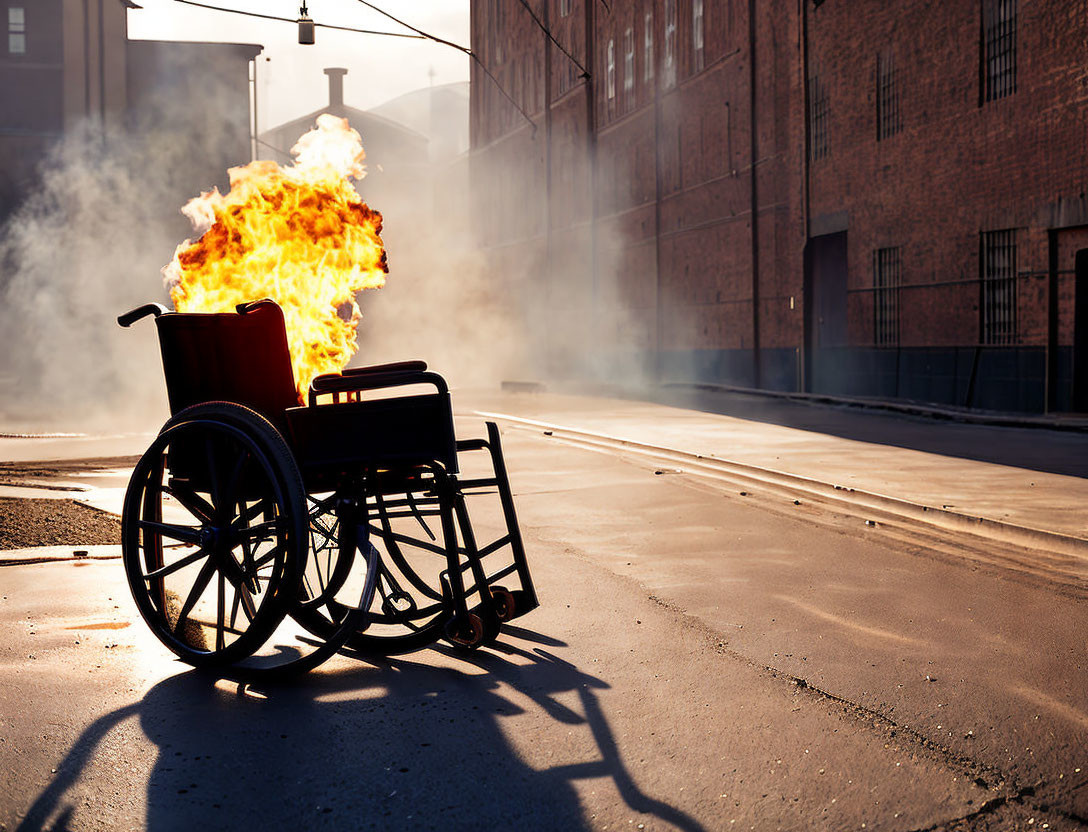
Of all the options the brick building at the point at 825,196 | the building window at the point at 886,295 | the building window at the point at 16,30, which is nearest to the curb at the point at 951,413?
the brick building at the point at 825,196

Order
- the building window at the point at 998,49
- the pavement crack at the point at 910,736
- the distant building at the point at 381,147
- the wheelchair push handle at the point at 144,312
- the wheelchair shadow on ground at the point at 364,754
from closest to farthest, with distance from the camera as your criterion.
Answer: the wheelchair shadow on ground at the point at 364,754, the pavement crack at the point at 910,736, the wheelchair push handle at the point at 144,312, the building window at the point at 998,49, the distant building at the point at 381,147

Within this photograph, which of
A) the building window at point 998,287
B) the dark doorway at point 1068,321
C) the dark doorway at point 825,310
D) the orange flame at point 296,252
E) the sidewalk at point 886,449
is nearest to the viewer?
the orange flame at point 296,252

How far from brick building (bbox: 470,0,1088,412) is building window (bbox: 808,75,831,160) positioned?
51 millimetres

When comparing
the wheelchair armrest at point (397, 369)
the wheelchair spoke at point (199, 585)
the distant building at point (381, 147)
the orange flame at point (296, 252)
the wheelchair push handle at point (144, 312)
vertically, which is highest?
the distant building at point (381, 147)

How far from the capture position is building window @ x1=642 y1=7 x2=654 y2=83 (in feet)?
126

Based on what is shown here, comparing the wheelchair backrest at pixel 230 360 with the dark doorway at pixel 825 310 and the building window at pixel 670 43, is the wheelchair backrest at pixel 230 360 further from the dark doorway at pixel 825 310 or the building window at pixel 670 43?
the building window at pixel 670 43

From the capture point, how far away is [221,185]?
51.1 meters

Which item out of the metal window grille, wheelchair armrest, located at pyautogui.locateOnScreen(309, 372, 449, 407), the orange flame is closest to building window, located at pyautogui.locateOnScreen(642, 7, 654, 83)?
the metal window grille

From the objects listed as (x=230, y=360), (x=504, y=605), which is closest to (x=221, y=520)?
(x=230, y=360)

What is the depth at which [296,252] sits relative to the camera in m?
7.43

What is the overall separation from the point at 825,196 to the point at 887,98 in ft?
10.1

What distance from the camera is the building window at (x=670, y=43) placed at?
36.5m

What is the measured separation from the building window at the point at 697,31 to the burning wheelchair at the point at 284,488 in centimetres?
3097

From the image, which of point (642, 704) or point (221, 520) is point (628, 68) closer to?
point (221, 520)
